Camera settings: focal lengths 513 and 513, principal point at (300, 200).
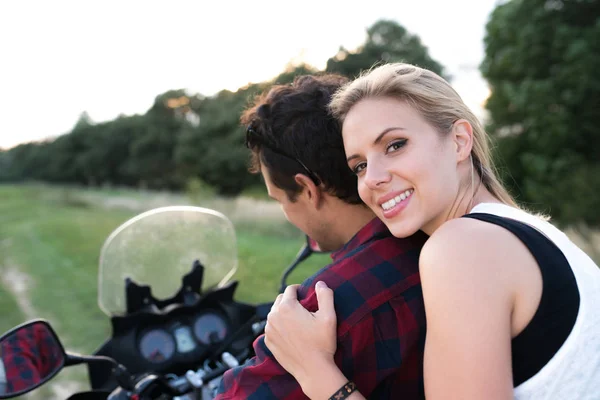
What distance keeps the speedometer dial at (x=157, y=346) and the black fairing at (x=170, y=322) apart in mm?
17

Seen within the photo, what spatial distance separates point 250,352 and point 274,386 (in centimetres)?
67

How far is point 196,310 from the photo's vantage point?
2.21 meters

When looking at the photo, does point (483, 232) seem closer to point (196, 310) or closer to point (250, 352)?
point (250, 352)

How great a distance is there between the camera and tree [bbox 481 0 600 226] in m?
13.3

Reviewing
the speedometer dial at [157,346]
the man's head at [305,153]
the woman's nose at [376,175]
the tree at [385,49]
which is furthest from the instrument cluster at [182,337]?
the tree at [385,49]

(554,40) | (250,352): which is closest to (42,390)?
(250,352)

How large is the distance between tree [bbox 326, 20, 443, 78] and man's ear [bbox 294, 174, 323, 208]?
81.0 ft

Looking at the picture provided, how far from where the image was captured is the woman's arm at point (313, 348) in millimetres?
1278

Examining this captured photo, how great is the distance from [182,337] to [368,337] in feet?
3.43

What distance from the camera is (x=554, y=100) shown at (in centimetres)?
1420

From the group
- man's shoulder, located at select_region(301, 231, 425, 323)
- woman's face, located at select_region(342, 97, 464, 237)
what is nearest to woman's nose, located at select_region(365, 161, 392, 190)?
woman's face, located at select_region(342, 97, 464, 237)

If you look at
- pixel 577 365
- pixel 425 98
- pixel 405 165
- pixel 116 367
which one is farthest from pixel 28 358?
pixel 577 365

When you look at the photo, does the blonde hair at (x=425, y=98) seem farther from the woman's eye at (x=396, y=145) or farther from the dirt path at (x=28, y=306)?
the dirt path at (x=28, y=306)

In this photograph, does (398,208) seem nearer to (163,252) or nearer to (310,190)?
(310,190)
